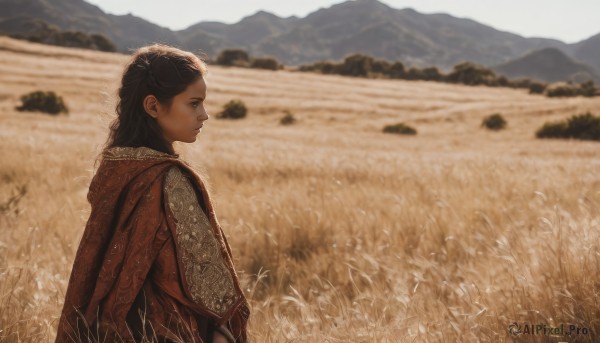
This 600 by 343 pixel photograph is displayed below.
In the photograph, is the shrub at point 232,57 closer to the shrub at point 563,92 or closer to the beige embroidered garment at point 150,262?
the shrub at point 563,92

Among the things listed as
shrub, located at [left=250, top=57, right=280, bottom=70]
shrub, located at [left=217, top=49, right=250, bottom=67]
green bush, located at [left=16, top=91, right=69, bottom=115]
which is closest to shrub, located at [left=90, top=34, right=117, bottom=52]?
shrub, located at [left=217, top=49, right=250, bottom=67]

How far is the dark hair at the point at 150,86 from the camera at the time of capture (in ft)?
6.18

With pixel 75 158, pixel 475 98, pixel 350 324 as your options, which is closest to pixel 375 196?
pixel 350 324

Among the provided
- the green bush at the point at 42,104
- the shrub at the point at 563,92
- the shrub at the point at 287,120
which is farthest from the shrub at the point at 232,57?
the green bush at the point at 42,104

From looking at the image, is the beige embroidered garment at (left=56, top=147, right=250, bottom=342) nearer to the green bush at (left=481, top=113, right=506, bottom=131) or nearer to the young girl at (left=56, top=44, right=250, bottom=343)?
the young girl at (left=56, top=44, right=250, bottom=343)

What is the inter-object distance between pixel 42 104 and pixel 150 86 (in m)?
21.0

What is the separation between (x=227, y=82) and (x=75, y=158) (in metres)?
29.5

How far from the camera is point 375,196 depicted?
17.3 feet

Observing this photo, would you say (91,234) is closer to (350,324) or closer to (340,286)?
(350,324)

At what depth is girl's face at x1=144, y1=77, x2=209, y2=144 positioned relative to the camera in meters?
1.91

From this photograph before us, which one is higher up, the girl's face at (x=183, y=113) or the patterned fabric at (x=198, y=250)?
the girl's face at (x=183, y=113)

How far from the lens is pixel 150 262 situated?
1.73 metres

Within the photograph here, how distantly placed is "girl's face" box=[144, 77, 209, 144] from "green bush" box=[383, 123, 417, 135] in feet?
63.6

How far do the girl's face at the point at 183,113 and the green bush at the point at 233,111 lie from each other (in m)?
22.9
